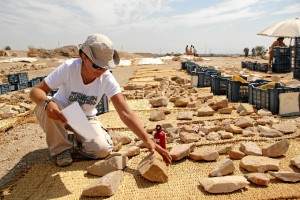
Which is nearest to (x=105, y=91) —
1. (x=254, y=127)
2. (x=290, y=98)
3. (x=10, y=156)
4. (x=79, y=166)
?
(x=79, y=166)

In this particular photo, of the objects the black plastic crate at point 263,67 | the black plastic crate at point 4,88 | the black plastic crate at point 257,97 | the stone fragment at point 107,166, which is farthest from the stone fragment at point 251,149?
the black plastic crate at point 263,67

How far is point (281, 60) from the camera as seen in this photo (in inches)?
424

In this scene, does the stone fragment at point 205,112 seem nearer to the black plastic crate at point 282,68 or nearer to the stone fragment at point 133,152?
the stone fragment at point 133,152

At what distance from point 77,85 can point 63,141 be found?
0.66 m

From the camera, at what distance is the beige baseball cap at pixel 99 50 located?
2.67 metres

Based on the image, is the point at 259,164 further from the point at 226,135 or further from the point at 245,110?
the point at 245,110

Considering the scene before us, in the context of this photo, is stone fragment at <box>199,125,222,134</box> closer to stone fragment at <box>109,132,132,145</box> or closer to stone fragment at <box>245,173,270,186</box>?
stone fragment at <box>109,132,132,145</box>

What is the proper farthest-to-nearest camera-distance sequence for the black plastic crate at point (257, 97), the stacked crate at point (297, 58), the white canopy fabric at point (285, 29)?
1. the white canopy fabric at point (285, 29)
2. the stacked crate at point (297, 58)
3. the black plastic crate at point (257, 97)

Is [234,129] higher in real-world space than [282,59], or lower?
lower

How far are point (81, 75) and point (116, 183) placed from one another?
3.60 ft

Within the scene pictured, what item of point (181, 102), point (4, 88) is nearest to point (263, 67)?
point (181, 102)

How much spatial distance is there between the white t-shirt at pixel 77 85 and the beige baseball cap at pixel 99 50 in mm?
364

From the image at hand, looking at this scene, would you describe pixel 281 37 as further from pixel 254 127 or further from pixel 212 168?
pixel 212 168

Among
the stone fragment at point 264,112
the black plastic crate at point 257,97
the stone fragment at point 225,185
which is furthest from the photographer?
the black plastic crate at point 257,97
